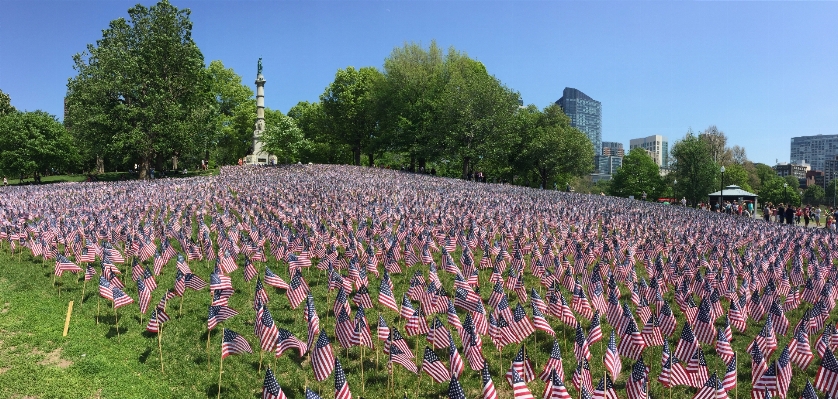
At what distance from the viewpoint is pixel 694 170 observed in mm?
64250

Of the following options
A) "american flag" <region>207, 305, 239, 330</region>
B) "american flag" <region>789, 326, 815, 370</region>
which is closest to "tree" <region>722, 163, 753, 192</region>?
"american flag" <region>789, 326, 815, 370</region>

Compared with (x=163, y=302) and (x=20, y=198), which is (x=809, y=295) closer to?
(x=163, y=302)

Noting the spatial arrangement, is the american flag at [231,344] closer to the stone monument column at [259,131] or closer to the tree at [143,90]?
the tree at [143,90]

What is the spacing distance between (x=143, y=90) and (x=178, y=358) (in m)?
41.9

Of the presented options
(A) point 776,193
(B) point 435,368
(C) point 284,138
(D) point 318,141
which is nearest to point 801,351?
(B) point 435,368

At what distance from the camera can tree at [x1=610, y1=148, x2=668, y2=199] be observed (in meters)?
82.0

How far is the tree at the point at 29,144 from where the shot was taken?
51.3 m

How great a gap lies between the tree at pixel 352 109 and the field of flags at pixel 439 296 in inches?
1607

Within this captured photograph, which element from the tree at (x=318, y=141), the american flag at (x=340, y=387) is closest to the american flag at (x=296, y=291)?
the american flag at (x=340, y=387)

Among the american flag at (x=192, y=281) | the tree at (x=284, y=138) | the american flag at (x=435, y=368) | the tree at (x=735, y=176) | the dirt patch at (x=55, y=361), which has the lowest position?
the dirt patch at (x=55, y=361)

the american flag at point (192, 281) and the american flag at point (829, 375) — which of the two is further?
the american flag at point (192, 281)

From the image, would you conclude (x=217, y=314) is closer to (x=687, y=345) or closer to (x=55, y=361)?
(x=55, y=361)

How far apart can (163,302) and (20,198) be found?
74.6 ft

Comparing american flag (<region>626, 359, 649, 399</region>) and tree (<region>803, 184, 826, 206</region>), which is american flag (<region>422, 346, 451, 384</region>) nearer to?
american flag (<region>626, 359, 649, 399</region>)
